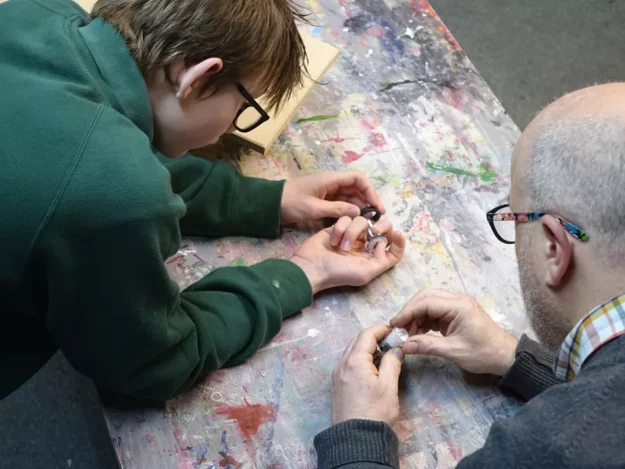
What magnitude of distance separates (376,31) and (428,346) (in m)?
0.75

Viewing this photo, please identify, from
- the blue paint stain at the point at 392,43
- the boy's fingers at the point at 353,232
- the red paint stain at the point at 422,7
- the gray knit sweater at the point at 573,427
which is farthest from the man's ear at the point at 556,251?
the red paint stain at the point at 422,7

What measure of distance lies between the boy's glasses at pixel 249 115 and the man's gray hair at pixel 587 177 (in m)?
Result: 0.39

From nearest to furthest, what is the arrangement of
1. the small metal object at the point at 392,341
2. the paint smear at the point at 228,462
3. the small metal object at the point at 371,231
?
the paint smear at the point at 228,462 → the small metal object at the point at 392,341 → the small metal object at the point at 371,231

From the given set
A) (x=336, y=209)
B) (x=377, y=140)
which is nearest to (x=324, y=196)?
(x=336, y=209)

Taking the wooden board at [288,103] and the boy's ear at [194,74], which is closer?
the boy's ear at [194,74]

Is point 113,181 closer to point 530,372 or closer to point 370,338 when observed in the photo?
point 370,338

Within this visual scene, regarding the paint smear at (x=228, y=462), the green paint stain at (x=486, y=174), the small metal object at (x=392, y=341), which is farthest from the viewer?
the green paint stain at (x=486, y=174)

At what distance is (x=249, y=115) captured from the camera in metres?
1.14

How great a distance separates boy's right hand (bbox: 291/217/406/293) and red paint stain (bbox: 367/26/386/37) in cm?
50

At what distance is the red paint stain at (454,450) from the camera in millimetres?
897

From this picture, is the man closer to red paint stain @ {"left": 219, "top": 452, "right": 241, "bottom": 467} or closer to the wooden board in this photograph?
red paint stain @ {"left": 219, "top": 452, "right": 241, "bottom": 467}

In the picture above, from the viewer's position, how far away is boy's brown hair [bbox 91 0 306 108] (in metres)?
0.82

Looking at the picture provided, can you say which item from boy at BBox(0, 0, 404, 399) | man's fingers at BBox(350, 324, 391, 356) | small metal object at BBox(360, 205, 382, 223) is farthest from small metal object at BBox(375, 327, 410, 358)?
small metal object at BBox(360, 205, 382, 223)

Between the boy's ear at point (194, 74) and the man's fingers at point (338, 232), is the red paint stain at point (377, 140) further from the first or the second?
the boy's ear at point (194, 74)
